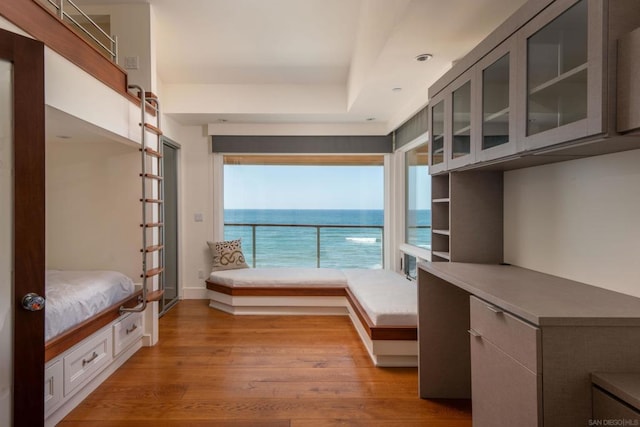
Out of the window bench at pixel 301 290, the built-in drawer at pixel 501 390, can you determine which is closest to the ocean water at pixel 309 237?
the window bench at pixel 301 290

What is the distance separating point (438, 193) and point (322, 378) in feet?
5.25

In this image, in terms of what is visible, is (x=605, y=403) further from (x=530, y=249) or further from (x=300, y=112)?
(x=300, y=112)

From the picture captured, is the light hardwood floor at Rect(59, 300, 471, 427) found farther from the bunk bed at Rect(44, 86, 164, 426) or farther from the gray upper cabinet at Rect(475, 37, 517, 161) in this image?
the gray upper cabinet at Rect(475, 37, 517, 161)

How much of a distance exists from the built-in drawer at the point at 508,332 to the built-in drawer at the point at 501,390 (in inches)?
1.2

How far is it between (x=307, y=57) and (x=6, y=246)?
3236mm

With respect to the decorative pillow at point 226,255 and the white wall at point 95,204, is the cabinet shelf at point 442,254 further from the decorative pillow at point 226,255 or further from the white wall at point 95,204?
the decorative pillow at point 226,255

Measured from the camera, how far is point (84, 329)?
7.61 ft

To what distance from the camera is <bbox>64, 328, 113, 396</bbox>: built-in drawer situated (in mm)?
2154

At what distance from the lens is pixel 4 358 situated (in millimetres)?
1353

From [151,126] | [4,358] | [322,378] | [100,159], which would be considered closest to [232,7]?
[151,126]

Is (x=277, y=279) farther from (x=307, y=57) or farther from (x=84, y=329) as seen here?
(x=307, y=57)

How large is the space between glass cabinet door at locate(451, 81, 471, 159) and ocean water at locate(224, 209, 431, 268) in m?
2.90

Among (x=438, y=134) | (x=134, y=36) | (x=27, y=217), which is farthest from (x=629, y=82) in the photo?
(x=134, y=36)

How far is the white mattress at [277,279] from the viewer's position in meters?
4.14
